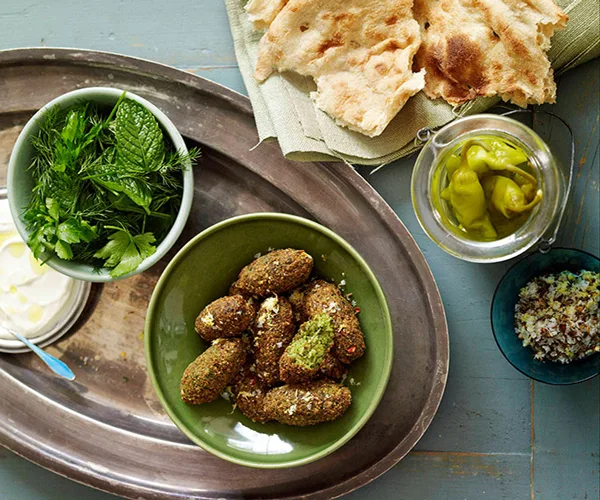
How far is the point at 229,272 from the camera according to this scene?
1.24m

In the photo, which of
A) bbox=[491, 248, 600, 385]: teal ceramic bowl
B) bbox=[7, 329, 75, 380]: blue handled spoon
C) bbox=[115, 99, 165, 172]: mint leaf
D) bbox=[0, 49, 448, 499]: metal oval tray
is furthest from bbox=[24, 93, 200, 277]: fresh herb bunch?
bbox=[491, 248, 600, 385]: teal ceramic bowl

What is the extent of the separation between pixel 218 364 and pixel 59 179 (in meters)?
0.43

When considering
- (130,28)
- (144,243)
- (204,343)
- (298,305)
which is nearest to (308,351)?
(298,305)

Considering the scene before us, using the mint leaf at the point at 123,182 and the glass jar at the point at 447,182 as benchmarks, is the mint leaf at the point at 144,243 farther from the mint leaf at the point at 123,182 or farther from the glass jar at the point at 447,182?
the glass jar at the point at 447,182

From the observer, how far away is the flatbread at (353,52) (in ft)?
3.86

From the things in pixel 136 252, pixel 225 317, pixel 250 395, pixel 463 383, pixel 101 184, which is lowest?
pixel 463 383

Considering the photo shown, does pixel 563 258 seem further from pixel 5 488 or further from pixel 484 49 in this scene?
pixel 5 488

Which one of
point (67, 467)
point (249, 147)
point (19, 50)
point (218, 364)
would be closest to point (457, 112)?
point (249, 147)

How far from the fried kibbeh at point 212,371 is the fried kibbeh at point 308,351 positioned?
3.4 inches

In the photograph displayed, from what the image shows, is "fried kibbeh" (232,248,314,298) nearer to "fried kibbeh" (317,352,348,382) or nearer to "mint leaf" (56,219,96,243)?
"fried kibbeh" (317,352,348,382)

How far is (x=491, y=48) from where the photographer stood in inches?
45.6

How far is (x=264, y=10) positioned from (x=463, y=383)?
807mm

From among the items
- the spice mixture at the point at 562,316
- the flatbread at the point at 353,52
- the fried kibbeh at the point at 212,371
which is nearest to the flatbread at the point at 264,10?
the flatbread at the point at 353,52

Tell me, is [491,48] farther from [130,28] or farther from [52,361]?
[52,361]
